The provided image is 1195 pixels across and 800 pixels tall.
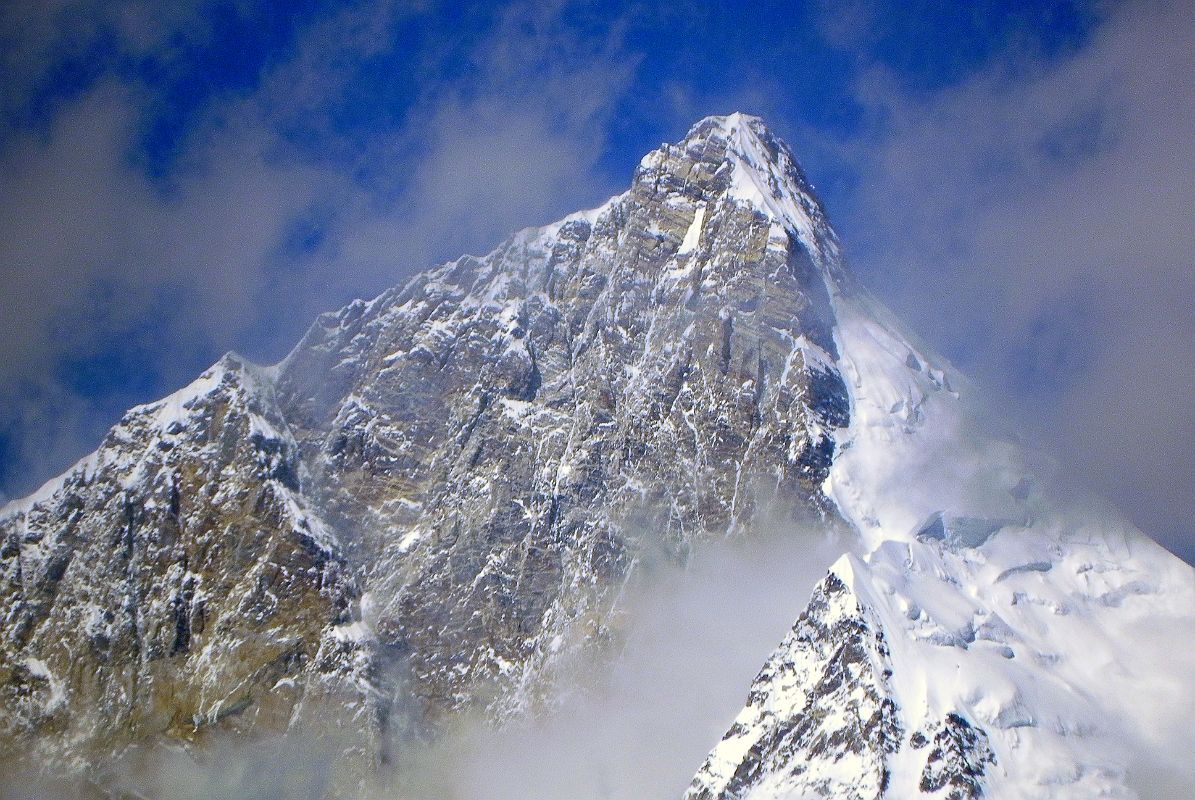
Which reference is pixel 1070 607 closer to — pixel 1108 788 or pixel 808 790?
pixel 1108 788

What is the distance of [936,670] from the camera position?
159625 mm

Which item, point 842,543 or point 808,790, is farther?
point 842,543

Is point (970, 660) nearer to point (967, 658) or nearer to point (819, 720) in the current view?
point (967, 658)

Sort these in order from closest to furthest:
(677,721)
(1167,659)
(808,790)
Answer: (808,790) < (1167,659) < (677,721)

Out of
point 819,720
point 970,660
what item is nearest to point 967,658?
point 970,660

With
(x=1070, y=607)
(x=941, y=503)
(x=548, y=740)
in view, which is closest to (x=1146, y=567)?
(x=1070, y=607)

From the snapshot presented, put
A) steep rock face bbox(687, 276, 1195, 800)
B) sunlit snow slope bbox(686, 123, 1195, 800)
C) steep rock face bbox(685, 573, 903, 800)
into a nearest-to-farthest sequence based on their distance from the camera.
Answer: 1. steep rock face bbox(687, 276, 1195, 800)
2. sunlit snow slope bbox(686, 123, 1195, 800)
3. steep rock face bbox(685, 573, 903, 800)

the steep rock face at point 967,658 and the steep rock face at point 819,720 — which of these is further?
the steep rock face at point 819,720

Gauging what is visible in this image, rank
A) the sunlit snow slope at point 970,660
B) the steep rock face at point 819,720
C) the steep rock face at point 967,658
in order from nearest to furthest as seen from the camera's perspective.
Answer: the steep rock face at point 967,658 < the sunlit snow slope at point 970,660 < the steep rock face at point 819,720

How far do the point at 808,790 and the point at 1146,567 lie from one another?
6361 cm

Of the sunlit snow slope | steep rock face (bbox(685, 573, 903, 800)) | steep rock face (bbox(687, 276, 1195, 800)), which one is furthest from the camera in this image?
steep rock face (bbox(685, 573, 903, 800))

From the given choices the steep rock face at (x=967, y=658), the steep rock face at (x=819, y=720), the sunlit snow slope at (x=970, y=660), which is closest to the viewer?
the steep rock face at (x=967, y=658)

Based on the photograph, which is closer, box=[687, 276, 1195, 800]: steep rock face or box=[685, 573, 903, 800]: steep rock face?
box=[687, 276, 1195, 800]: steep rock face

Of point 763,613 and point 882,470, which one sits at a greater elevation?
point 882,470
